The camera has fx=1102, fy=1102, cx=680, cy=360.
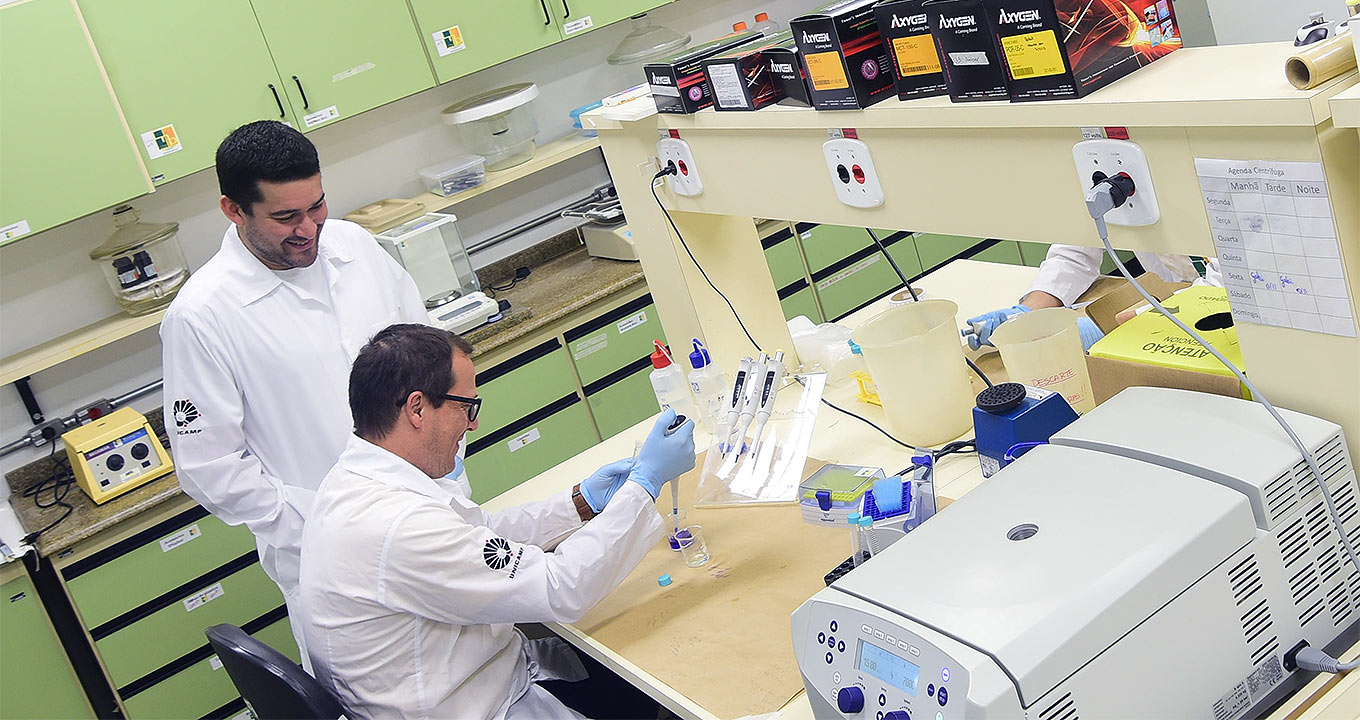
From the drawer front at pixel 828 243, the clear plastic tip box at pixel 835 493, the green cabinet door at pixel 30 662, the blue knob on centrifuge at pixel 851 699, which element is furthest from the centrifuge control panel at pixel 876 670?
the drawer front at pixel 828 243

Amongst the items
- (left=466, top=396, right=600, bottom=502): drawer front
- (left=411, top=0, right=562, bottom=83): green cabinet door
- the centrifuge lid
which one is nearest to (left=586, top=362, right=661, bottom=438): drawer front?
(left=466, top=396, right=600, bottom=502): drawer front

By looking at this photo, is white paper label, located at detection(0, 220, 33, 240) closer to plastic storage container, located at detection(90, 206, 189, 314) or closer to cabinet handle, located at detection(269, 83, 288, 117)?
plastic storage container, located at detection(90, 206, 189, 314)

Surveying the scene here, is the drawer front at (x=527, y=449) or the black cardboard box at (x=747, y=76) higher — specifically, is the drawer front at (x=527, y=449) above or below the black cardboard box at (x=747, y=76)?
below

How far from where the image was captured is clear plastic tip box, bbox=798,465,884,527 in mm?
1576

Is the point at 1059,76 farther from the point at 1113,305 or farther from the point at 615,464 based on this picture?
the point at 615,464

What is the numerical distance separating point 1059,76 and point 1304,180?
0.97 ft

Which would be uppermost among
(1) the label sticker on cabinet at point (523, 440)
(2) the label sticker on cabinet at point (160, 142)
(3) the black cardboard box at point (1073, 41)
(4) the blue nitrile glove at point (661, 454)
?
(2) the label sticker on cabinet at point (160, 142)

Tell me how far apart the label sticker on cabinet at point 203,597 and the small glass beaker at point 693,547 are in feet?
6.47

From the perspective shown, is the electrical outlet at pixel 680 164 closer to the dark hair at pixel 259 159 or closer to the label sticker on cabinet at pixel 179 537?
the dark hair at pixel 259 159

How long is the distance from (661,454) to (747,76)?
656mm

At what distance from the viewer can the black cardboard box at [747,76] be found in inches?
72.1

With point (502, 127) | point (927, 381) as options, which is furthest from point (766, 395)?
point (502, 127)

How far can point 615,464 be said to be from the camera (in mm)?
2049

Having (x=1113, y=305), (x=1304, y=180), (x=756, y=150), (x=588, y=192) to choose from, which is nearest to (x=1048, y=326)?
(x=1113, y=305)
